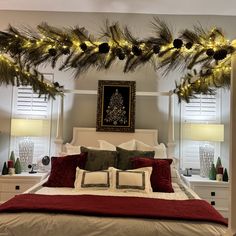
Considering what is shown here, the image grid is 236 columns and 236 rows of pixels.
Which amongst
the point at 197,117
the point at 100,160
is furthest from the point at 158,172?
the point at 197,117

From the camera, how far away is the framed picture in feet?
15.1

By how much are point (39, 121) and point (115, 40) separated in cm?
249

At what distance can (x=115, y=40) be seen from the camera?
2336 millimetres

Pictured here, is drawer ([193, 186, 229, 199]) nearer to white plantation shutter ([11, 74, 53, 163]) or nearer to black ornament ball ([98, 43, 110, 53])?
white plantation shutter ([11, 74, 53, 163])

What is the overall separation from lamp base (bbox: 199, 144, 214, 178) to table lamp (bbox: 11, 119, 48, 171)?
237 centimetres

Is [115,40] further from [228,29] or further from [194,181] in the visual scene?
[228,29]

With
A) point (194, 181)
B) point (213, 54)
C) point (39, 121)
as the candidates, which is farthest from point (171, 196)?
point (39, 121)

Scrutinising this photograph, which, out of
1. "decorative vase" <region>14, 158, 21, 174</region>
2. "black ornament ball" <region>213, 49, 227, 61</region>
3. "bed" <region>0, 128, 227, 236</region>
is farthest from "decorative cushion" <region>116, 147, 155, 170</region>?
"black ornament ball" <region>213, 49, 227, 61</region>

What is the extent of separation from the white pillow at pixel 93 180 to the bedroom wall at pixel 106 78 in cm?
151

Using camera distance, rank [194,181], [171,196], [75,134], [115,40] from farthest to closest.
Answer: [75,134] < [194,181] < [171,196] < [115,40]

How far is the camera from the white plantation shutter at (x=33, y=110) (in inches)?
189

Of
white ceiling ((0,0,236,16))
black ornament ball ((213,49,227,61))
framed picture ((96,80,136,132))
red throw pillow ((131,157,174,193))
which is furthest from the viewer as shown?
framed picture ((96,80,136,132))

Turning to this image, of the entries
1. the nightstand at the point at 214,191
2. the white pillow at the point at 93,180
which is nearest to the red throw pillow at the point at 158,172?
the white pillow at the point at 93,180

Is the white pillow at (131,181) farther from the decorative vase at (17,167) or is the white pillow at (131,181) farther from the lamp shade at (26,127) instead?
the decorative vase at (17,167)
